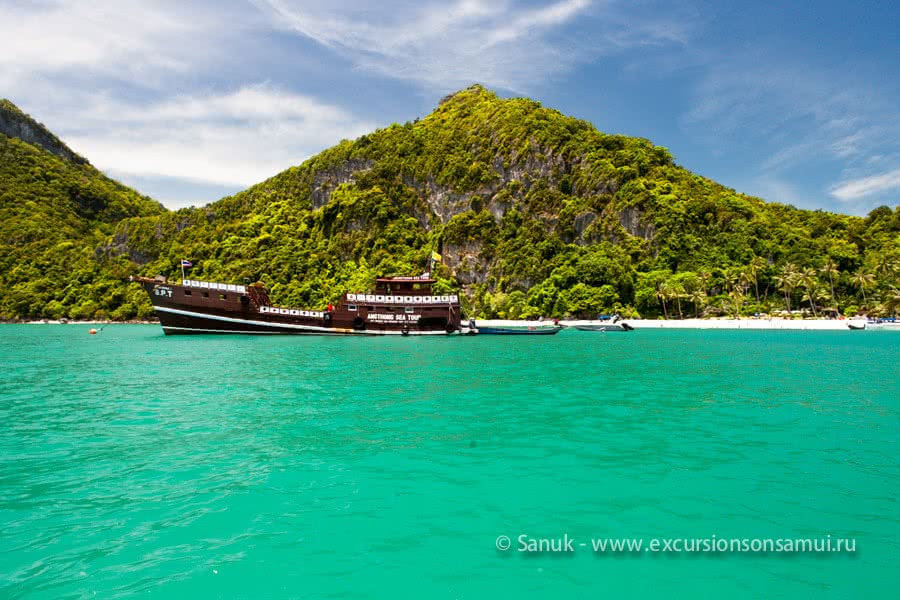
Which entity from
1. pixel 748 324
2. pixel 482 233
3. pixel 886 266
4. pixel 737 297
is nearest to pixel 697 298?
pixel 737 297

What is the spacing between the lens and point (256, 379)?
2573cm

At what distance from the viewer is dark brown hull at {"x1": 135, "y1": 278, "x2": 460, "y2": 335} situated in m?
63.7

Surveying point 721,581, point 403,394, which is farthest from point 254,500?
point 403,394

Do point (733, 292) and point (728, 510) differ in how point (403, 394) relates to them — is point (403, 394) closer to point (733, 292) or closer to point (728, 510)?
point (728, 510)

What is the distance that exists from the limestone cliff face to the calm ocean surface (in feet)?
776

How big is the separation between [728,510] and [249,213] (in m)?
181

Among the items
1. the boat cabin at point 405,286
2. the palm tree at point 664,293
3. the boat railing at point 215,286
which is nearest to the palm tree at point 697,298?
the palm tree at point 664,293

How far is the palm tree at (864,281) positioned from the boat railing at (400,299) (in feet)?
264

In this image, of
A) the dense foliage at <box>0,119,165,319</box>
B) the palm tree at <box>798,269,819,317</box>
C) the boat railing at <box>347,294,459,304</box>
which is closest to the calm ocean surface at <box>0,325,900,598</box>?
the boat railing at <box>347,294,459,304</box>

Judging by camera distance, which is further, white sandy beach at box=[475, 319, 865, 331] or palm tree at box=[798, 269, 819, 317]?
palm tree at box=[798, 269, 819, 317]

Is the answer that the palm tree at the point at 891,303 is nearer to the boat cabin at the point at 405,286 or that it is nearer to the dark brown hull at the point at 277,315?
the dark brown hull at the point at 277,315

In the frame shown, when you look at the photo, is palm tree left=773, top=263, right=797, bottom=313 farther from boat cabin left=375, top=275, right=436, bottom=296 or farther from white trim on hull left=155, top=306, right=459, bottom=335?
boat cabin left=375, top=275, right=436, bottom=296

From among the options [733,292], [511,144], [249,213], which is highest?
[511,144]

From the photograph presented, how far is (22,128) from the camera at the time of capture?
626 feet
